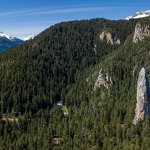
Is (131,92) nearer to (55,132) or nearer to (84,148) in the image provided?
(55,132)

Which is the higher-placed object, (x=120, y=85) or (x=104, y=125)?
(x=120, y=85)

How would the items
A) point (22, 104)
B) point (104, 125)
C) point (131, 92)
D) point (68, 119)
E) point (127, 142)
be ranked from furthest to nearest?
→ point (22, 104) < point (131, 92) < point (68, 119) < point (104, 125) < point (127, 142)

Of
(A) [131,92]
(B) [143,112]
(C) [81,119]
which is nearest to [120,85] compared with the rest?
(A) [131,92]

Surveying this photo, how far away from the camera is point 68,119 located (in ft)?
547

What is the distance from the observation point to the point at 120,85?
652ft

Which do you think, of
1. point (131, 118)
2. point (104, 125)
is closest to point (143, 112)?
point (131, 118)

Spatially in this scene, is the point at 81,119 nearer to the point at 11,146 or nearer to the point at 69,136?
the point at 69,136

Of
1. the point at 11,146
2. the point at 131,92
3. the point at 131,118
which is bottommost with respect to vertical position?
the point at 11,146

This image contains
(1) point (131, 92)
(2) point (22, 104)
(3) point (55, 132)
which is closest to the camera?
(3) point (55, 132)

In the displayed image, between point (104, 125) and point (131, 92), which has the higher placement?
point (131, 92)

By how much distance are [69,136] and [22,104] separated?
6494cm

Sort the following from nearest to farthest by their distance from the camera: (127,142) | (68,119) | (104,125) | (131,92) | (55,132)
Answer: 1. (127,142)
2. (104,125)
3. (55,132)
4. (68,119)
5. (131,92)

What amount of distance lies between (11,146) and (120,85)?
90.0 meters

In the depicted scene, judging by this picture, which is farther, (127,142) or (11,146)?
(11,146)
